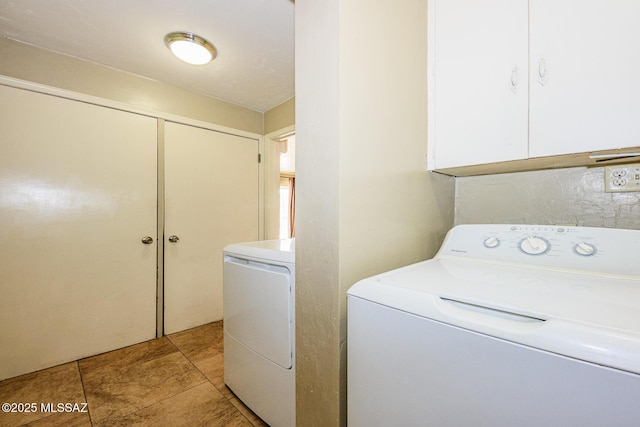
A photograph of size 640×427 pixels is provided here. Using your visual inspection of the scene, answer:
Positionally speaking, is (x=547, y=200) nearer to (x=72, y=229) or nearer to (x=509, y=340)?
(x=509, y=340)

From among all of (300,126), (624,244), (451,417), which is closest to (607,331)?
(451,417)

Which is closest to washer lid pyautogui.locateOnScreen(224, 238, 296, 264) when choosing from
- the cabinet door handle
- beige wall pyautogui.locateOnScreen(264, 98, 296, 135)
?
the cabinet door handle

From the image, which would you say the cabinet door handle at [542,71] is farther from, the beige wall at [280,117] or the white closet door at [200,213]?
A: the white closet door at [200,213]

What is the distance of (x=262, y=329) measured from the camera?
3.97 feet

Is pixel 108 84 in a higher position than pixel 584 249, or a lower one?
higher

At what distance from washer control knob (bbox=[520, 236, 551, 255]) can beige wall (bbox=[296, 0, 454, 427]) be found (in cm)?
41

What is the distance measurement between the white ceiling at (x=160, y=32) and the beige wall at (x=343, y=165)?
0.81 metres

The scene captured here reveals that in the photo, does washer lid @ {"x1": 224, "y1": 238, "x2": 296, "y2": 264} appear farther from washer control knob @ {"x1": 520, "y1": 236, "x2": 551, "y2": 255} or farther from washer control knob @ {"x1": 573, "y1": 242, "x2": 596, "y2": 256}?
washer control knob @ {"x1": 573, "y1": 242, "x2": 596, "y2": 256}

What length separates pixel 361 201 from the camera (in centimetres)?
87

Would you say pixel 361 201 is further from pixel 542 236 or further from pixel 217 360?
pixel 217 360

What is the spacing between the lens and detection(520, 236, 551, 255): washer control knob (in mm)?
904

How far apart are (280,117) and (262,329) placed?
212cm

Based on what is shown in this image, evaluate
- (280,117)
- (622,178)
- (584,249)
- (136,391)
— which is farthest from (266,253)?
(280,117)

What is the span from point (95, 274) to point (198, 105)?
1.63 m
